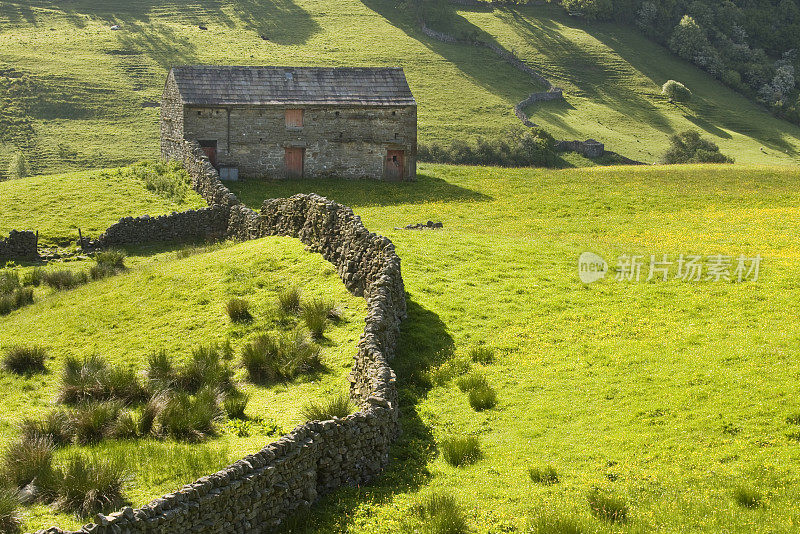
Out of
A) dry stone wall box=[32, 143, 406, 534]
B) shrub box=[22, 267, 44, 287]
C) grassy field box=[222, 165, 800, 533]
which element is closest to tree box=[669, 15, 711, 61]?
grassy field box=[222, 165, 800, 533]

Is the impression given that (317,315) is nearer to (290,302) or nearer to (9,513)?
(290,302)

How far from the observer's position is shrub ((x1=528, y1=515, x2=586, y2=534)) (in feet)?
36.7

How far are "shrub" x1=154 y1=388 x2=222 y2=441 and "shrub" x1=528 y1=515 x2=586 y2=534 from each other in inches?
216

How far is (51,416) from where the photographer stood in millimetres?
13344

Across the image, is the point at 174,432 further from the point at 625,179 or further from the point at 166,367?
the point at 625,179

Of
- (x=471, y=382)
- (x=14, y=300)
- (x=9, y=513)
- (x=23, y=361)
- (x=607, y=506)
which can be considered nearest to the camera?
(x=9, y=513)

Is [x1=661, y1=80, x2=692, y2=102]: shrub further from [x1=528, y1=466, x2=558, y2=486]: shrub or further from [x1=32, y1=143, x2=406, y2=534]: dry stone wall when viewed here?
[x1=528, y1=466, x2=558, y2=486]: shrub

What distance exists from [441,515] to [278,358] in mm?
5905

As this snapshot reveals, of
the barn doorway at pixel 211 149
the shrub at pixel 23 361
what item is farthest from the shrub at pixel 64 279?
the barn doorway at pixel 211 149

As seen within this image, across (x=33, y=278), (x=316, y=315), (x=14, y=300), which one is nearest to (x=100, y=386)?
(x=316, y=315)

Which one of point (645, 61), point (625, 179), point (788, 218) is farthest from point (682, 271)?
point (645, 61)

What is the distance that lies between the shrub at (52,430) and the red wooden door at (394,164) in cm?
3219

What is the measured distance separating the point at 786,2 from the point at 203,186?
106 metres

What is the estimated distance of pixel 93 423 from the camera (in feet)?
43.1
